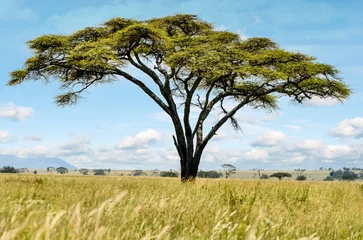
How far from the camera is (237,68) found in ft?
84.6

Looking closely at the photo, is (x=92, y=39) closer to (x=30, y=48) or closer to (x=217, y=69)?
(x=30, y=48)

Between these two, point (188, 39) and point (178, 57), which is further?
point (188, 39)

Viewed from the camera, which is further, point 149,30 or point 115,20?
point 115,20

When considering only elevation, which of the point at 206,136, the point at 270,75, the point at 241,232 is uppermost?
the point at 270,75

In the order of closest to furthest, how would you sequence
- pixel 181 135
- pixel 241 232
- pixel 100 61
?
pixel 241 232
pixel 100 61
pixel 181 135

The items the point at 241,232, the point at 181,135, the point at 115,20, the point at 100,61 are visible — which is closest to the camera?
the point at 241,232

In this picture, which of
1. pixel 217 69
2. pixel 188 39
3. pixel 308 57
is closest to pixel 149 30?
pixel 188 39

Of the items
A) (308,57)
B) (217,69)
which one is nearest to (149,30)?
(217,69)

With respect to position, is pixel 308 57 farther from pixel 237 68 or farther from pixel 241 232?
pixel 241 232

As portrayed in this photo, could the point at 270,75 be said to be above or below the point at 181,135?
above

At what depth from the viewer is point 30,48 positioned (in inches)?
1063

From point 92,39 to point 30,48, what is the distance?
14.9 ft

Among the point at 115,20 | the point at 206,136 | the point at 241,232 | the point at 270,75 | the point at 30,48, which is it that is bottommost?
the point at 241,232

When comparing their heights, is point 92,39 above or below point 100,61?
above
